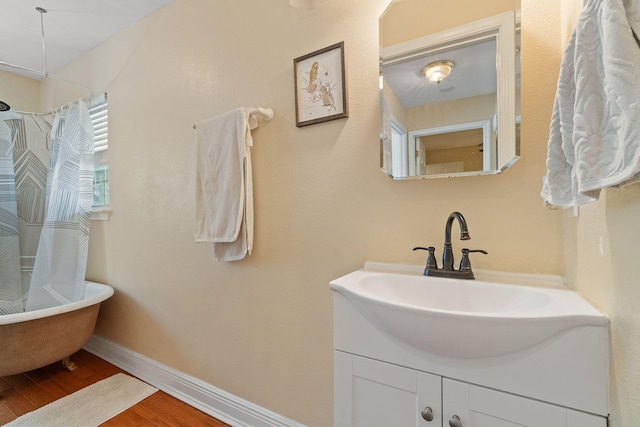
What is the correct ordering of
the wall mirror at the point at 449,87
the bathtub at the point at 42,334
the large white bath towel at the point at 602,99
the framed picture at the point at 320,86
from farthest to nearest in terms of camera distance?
the bathtub at the point at 42,334
the framed picture at the point at 320,86
the wall mirror at the point at 449,87
the large white bath towel at the point at 602,99

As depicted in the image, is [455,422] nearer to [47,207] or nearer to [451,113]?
[451,113]

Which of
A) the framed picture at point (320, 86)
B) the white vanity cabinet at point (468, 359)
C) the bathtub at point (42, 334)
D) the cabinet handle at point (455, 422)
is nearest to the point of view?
the white vanity cabinet at point (468, 359)

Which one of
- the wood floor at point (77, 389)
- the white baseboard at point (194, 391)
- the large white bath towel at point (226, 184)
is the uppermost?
the large white bath towel at point (226, 184)

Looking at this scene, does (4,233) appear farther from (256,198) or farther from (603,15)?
(603,15)

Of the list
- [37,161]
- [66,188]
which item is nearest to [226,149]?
[66,188]

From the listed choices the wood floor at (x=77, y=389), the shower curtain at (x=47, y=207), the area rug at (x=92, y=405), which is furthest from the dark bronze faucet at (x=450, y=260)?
the shower curtain at (x=47, y=207)

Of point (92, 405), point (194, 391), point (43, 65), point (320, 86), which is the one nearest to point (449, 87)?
point (320, 86)

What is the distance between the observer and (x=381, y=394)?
0.84m

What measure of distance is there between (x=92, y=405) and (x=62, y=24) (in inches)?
96.6

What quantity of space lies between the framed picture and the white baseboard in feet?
4.69

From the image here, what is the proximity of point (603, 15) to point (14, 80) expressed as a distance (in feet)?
12.9

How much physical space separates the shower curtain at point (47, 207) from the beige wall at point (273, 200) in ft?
0.64

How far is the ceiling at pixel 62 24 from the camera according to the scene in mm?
1817

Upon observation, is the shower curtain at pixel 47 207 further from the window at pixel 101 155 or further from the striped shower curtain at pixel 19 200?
the window at pixel 101 155
